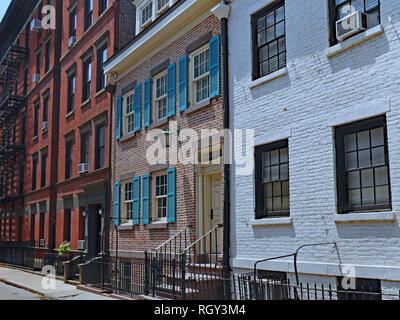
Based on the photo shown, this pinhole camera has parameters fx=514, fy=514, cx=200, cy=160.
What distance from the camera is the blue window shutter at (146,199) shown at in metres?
15.9

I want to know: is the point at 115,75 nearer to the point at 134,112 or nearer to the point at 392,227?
the point at 134,112

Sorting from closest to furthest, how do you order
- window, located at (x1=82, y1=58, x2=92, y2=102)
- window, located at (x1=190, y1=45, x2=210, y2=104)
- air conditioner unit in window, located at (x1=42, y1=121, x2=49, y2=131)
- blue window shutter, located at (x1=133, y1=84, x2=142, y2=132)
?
1. window, located at (x1=190, y1=45, x2=210, y2=104)
2. blue window shutter, located at (x1=133, y1=84, x2=142, y2=132)
3. window, located at (x1=82, y1=58, x2=92, y2=102)
4. air conditioner unit in window, located at (x1=42, y1=121, x2=49, y2=131)

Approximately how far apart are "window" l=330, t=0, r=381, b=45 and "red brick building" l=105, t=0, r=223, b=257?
3753 millimetres

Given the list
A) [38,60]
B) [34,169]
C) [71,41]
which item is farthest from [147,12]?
[34,169]

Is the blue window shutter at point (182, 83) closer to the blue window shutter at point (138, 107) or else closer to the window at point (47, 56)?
the blue window shutter at point (138, 107)

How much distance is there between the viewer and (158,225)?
1523 cm

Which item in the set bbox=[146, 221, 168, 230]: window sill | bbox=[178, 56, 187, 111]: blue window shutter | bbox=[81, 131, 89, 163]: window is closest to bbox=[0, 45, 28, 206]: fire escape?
bbox=[81, 131, 89, 163]: window

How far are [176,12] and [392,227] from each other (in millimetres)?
9154

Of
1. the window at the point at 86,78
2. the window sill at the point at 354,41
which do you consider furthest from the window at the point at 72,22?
the window sill at the point at 354,41

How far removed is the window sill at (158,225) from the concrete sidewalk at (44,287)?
2488 millimetres

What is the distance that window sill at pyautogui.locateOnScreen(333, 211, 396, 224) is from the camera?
8336mm

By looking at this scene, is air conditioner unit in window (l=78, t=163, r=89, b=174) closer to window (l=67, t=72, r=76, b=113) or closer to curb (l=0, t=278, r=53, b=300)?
window (l=67, t=72, r=76, b=113)

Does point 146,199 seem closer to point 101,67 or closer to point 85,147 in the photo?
point 85,147

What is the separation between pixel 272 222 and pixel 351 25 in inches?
166
